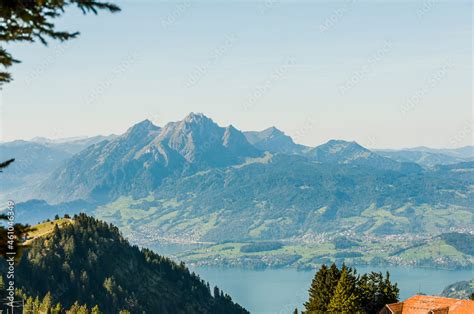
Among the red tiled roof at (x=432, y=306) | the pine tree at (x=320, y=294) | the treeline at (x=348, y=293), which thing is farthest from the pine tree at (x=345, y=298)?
the pine tree at (x=320, y=294)

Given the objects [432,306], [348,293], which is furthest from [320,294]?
[432,306]

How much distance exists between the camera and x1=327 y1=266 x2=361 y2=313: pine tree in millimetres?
84100

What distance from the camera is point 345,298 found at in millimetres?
84438

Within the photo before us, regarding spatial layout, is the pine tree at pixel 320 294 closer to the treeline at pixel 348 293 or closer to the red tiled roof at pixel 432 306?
the treeline at pixel 348 293

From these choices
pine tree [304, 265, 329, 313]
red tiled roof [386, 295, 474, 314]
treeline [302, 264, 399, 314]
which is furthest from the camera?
pine tree [304, 265, 329, 313]

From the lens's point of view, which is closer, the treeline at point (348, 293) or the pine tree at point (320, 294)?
the treeline at point (348, 293)

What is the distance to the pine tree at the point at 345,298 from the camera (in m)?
84.1

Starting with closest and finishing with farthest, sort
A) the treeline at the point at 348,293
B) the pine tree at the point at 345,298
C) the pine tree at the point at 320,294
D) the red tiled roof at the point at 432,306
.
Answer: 1. the red tiled roof at the point at 432,306
2. the pine tree at the point at 345,298
3. the treeline at the point at 348,293
4. the pine tree at the point at 320,294

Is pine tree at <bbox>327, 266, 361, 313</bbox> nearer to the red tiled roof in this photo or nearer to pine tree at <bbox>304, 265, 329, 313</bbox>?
the red tiled roof

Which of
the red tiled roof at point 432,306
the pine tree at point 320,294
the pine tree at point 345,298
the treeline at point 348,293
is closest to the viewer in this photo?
the red tiled roof at point 432,306

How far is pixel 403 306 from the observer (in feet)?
278

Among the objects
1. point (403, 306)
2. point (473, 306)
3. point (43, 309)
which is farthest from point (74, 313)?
point (473, 306)

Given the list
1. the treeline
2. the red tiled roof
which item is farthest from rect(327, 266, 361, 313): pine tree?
the red tiled roof

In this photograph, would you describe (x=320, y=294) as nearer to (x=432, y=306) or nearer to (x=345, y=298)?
(x=345, y=298)
